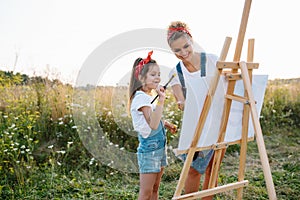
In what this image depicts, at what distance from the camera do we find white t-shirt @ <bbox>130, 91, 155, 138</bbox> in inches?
96.5

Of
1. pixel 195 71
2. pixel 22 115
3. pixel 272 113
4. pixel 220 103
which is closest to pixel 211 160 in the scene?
pixel 220 103

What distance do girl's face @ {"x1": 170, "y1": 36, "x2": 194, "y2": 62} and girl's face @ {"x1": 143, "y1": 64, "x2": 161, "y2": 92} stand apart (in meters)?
0.17

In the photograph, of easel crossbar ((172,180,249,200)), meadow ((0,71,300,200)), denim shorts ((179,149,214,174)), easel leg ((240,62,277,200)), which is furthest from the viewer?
meadow ((0,71,300,200))

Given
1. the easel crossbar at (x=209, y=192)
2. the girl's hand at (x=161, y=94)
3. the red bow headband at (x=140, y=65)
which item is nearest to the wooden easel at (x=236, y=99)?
the easel crossbar at (x=209, y=192)

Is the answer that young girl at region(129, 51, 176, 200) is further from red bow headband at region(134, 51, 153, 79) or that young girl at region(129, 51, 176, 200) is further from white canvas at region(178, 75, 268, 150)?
white canvas at region(178, 75, 268, 150)

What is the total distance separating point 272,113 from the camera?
18.4 feet

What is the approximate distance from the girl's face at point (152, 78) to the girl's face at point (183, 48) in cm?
17

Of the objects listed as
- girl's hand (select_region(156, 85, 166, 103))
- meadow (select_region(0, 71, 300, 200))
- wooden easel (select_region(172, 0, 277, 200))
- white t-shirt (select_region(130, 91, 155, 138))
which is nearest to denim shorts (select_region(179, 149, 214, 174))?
wooden easel (select_region(172, 0, 277, 200))

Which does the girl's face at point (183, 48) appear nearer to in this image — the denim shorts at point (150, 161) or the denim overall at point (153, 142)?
the denim overall at point (153, 142)

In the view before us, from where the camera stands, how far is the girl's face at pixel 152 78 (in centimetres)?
252

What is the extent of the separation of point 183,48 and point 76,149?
218cm

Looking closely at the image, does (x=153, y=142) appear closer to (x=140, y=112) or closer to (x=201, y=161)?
(x=140, y=112)

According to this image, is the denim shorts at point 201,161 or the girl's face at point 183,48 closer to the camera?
the girl's face at point 183,48

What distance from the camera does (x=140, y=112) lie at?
97.7 inches
